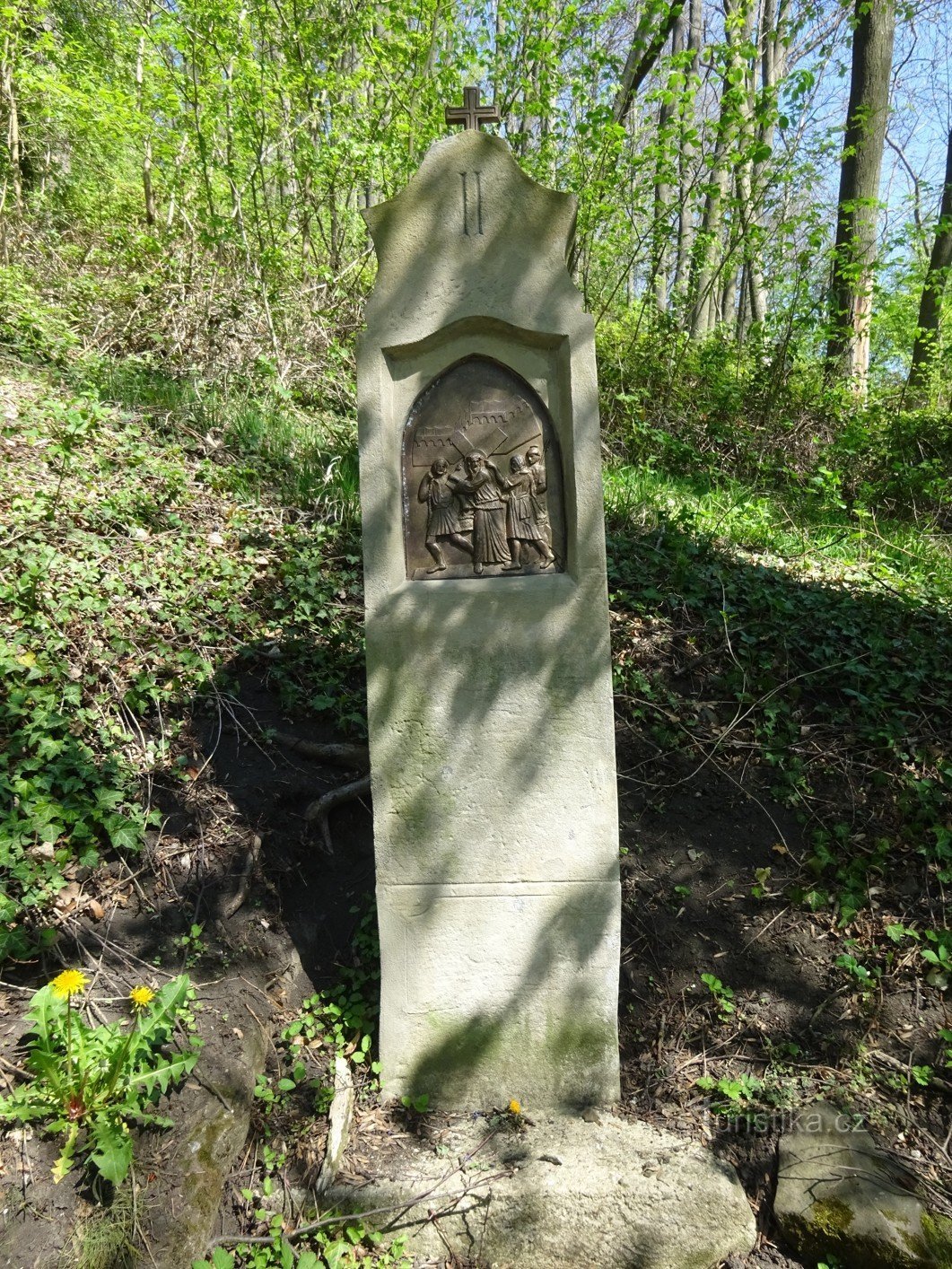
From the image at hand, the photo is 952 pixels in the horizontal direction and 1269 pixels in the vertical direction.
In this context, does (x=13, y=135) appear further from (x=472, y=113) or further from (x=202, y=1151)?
(x=202, y=1151)

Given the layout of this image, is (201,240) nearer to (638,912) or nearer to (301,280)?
(301,280)

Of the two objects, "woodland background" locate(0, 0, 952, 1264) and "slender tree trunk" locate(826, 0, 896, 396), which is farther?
"slender tree trunk" locate(826, 0, 896, 396)

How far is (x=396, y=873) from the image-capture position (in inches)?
107

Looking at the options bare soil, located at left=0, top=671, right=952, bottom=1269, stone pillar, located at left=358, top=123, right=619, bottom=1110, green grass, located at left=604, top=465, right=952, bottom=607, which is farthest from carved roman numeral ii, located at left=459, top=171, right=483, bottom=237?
green grass, located at left=604, top=465, right=952, bottom=607

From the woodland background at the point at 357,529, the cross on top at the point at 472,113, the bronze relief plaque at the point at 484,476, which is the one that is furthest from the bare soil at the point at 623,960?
the cross on top at the point at 472,113

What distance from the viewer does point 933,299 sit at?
9.58 metres

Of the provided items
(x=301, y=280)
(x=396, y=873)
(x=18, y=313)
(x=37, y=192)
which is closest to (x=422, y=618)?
(x=396, y=873)

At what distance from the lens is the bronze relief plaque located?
8.53 feet

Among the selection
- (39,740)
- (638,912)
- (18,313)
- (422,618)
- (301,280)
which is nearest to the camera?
(422,618)

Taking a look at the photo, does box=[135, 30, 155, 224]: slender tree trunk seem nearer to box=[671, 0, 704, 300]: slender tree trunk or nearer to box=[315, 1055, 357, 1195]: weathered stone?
box=[671, 0, 704, 300]: slender tree trunk

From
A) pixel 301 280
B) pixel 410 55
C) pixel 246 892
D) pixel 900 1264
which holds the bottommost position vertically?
pixel 900 1264

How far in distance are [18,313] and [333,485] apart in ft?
10.4

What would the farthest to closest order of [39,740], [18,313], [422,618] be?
[18,313] < [39,740] < [422,618]

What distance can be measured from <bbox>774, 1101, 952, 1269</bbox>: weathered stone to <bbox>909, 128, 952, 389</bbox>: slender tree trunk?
7.36 metres
